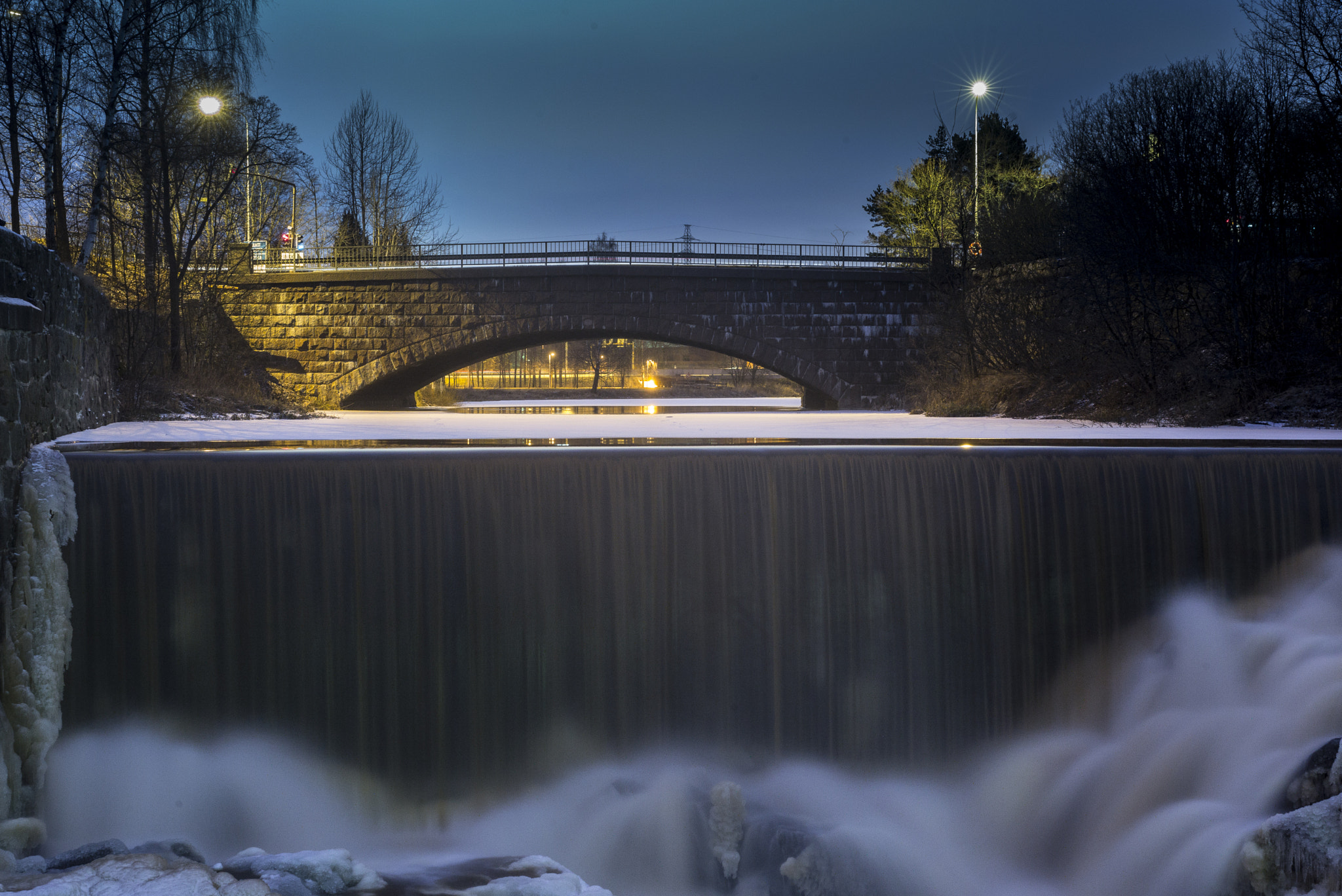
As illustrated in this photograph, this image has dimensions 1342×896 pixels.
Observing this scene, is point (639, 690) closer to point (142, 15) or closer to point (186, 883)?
point (186, 883)

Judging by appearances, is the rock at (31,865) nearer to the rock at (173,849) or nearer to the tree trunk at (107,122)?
the rock at (173,849)

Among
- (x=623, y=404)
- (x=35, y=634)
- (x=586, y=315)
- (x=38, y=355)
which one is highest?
(x=586, y=315)

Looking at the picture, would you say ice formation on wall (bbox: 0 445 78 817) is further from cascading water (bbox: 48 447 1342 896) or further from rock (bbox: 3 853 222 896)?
rock (bbox: 3 853 222 896)

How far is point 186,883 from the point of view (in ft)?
17.0

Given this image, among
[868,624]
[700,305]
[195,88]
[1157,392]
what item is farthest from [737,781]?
[700,305]

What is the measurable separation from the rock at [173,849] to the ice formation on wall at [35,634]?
987mm

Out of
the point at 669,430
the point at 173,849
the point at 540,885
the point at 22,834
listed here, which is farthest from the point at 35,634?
the point at 669,430

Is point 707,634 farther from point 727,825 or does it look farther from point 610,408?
point 610,408

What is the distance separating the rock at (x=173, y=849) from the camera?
700 centimetres

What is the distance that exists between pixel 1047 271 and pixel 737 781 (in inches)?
738

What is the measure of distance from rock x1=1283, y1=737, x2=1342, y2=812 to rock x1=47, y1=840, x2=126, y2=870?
791 cm

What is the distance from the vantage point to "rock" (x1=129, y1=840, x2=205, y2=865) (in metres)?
7.00

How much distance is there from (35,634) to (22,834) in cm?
148

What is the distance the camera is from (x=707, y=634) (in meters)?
8.20
